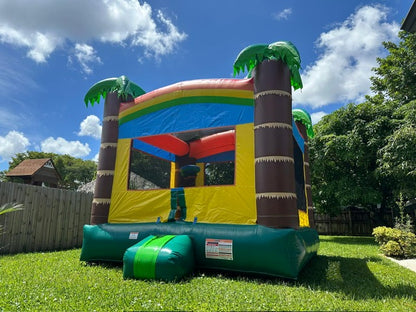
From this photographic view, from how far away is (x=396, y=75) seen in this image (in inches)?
519

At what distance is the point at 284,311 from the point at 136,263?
2.03 m

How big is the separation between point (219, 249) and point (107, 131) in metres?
3.27

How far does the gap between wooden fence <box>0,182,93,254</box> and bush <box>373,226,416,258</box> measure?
7.96m

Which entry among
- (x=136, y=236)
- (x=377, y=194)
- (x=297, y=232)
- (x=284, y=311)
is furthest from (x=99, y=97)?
(x=377, y=194)

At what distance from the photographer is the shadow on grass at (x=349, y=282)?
10.6ft

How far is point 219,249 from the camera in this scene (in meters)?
4.07

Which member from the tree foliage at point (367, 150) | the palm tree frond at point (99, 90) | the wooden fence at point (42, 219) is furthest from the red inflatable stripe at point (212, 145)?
the tree foliage at point (367, 150)

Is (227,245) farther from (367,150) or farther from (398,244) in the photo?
(367,150)

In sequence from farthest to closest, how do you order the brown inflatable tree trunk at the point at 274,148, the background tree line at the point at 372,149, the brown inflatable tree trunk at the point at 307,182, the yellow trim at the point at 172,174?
1. the background tree line at the point at 372,149
2. the yellow trim at the point at 172,174
3. the brown inflatable tree trunk at the point at 307,182
4. the brown inflatable tree trunk at the point at 274,148

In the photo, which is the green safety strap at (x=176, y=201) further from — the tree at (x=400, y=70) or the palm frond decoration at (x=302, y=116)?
the tree at (x=400, y=70)

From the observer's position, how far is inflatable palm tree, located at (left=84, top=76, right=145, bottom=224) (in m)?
5.38

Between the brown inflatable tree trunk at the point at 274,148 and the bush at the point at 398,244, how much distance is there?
4.71 meters

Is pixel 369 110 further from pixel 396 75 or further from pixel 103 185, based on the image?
pixel 103 185

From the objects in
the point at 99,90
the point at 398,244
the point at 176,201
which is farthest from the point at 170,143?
the point at 398,244
